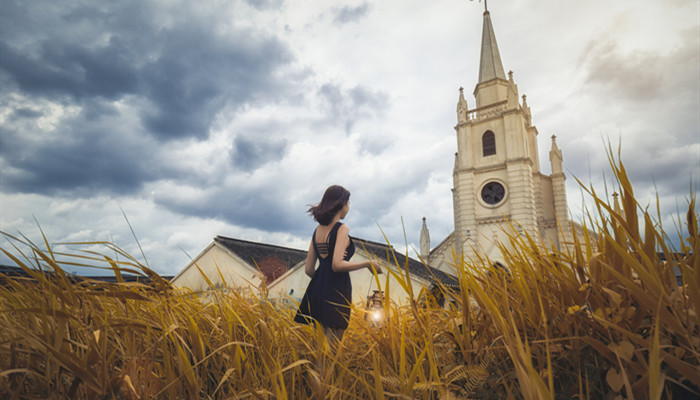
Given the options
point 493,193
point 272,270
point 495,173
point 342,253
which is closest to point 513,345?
point 342,253

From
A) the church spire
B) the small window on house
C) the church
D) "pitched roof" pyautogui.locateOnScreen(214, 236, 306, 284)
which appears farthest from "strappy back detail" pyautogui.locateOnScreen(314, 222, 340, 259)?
the small window on house

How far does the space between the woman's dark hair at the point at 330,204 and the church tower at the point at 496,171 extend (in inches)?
909

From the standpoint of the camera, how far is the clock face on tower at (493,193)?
27000 millimetres

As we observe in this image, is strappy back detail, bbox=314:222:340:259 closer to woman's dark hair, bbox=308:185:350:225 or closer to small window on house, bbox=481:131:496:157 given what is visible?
woman's dark hair, bbox=308:185:350:225

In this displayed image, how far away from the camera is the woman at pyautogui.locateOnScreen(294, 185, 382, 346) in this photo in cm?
280

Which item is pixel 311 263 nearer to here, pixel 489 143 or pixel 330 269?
pixel 330 269

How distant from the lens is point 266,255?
1692cm

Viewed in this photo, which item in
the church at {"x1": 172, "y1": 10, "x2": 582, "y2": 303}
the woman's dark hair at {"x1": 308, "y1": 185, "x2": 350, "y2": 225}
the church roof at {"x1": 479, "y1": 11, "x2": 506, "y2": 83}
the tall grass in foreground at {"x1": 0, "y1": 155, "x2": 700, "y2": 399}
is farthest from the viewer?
the church roof at {"x1": 479, "y1": 11, "x2": 506, "y2": 83}

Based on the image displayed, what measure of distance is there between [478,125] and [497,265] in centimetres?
3022

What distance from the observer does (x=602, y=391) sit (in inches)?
46.7

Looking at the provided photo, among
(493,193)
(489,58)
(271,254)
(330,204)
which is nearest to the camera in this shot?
(330,204)

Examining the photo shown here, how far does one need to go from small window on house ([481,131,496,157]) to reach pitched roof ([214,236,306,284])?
758 inches

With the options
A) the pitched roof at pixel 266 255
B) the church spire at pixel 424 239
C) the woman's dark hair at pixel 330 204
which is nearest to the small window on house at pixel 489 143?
the church spire at pixel 424 239

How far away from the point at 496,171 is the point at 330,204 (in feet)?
90.7
